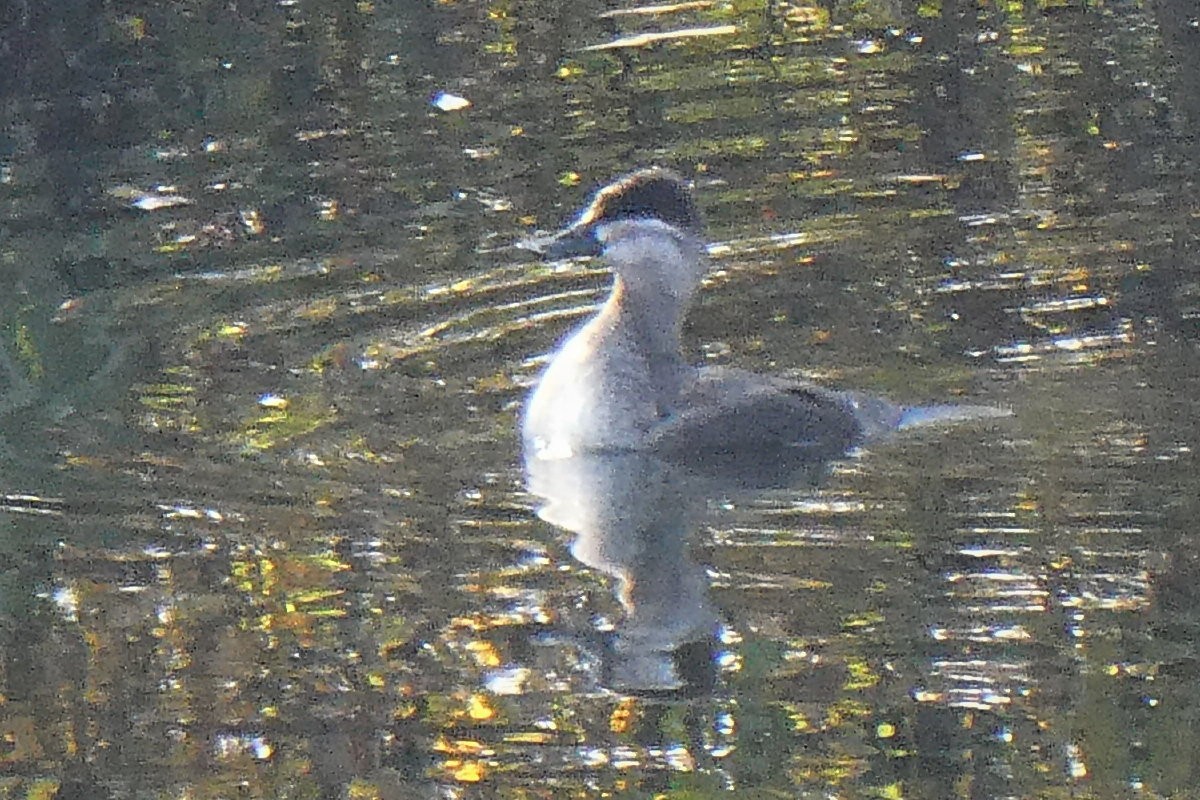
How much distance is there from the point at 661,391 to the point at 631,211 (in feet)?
2.78

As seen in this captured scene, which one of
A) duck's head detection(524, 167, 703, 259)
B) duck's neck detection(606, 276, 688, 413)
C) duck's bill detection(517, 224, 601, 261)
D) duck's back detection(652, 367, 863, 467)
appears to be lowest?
duck's back detection(652, 367, 863, 467)

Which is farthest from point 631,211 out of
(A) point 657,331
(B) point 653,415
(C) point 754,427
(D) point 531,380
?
(C) point 754,427

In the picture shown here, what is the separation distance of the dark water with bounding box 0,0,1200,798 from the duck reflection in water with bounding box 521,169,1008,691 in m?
0.19

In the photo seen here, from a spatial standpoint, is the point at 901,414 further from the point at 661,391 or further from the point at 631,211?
the point at 631,211

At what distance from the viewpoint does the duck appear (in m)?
11.2

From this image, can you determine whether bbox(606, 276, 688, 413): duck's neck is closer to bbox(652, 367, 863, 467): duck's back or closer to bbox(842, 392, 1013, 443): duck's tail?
bbox(652, 367, 863, 467): duck's back

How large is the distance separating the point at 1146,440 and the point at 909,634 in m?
2.53

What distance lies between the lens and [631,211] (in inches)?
460

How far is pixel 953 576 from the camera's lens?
9.52 m

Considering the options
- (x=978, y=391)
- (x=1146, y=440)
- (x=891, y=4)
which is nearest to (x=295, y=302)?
(x=978, y=391)

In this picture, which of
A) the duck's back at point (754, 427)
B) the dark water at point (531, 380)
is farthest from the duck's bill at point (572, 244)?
the duck's back at point (754, 427)

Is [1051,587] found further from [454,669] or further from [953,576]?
[454,669]

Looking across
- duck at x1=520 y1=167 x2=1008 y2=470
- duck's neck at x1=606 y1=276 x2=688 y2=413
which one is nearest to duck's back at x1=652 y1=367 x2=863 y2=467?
duck at x1=520 y1=167 x2=1008 y2=470

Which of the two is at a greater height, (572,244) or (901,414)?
(572,244)
